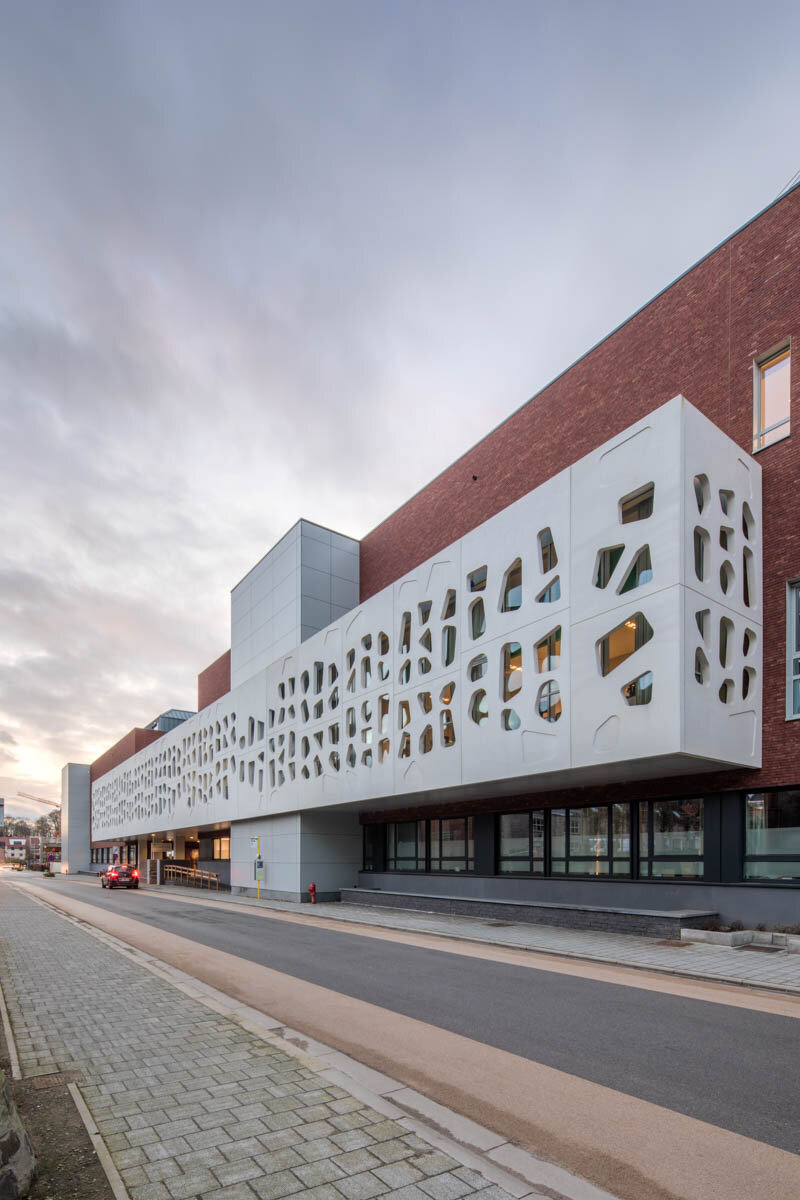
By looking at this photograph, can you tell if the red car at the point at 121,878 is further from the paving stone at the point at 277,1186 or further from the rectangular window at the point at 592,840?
the paving stone at the point at 277,1186

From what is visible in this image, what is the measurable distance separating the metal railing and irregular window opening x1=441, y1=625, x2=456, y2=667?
26454 millimetres

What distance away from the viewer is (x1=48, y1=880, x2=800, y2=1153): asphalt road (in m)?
5.75

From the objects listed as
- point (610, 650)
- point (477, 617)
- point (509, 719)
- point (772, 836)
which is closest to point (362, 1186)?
point (610, 650)

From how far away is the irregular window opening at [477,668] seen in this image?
1925cm

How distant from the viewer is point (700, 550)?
14.5 m

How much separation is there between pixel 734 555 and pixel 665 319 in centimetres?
709

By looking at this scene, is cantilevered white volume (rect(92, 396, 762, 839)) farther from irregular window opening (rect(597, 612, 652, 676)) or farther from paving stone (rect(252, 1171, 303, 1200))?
paving stone (rect(252, 1171, 303, 1200))

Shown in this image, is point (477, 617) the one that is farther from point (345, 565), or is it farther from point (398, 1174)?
point (398, 1174)

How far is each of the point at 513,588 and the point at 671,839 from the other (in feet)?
24.2

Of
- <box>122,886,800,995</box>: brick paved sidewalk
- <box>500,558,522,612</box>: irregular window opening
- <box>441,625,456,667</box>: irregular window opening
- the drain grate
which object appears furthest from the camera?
<box>441,625,456,667</box>: irregular window opening

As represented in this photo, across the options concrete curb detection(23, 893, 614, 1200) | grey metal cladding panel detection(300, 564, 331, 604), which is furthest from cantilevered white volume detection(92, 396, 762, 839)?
concrete curb detection(23, 893, 614, 1200)

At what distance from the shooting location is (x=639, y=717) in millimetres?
14078

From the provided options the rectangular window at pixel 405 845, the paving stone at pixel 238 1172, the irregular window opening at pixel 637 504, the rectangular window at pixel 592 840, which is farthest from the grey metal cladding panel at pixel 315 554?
the paving stone at pixel 238 1172

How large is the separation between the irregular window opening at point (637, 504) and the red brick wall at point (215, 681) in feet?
111
